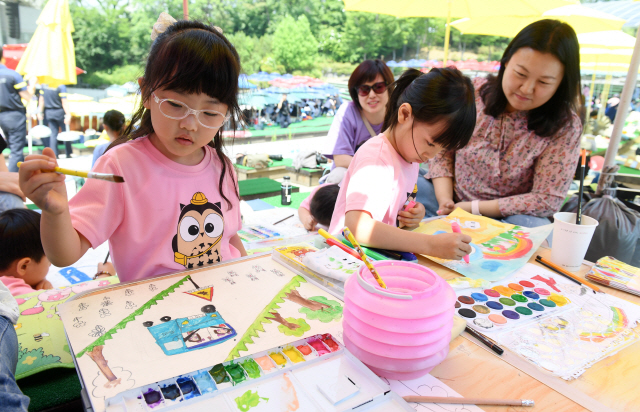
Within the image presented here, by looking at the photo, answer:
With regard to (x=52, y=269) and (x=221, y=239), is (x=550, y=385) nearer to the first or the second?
(x=221, y=239)

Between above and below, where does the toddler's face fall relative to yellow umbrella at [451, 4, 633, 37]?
below

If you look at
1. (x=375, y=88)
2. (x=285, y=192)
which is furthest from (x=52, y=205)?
(x=285, y=192)

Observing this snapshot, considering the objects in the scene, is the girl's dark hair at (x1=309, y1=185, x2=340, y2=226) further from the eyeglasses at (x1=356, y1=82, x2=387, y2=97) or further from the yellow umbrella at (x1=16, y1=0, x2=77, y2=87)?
the yellow umbrella at (x1=16, y1=0, x2=77, y2=87)

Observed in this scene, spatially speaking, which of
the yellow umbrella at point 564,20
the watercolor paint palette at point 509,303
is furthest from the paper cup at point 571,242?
the yellow umbrella at point 564,20

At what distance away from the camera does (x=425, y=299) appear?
2.02 feet

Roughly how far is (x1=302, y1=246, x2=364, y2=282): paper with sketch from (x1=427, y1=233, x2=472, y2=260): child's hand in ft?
0.80

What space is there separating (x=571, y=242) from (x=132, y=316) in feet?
3.60

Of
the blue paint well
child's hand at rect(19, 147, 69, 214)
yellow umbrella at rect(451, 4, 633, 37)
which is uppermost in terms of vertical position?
yellow umbrella at rect(451, 4, 633, 37)

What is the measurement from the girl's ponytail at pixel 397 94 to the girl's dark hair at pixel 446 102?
8cm

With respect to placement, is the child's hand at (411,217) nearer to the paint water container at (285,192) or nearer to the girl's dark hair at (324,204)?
the girl's dark hair at (324,204)

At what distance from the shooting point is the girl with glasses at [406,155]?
1.15 m

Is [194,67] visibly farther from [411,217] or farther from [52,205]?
[411,217]

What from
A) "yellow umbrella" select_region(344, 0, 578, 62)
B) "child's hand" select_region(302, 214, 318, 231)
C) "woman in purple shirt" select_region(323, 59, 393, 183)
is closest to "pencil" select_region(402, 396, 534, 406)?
"child's hand" select_region(302, 214, 318, 231)

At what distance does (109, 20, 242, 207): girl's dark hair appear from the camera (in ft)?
3.12
